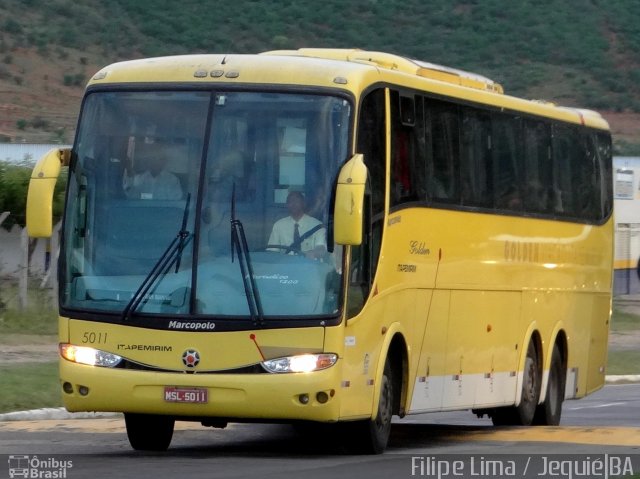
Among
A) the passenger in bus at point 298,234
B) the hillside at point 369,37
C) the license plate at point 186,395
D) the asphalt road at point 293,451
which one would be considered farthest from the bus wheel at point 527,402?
the hillside at point 369,37

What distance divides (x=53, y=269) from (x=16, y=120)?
112ft

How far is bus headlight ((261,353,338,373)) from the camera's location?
12695 mm

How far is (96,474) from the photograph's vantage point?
38.5 ft

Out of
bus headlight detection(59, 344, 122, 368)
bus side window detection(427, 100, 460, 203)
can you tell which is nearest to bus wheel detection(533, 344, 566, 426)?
bus side window detection(427, 100, 460, 203)

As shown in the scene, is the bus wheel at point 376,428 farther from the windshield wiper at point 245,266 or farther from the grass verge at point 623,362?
the grass verge at point 623,362

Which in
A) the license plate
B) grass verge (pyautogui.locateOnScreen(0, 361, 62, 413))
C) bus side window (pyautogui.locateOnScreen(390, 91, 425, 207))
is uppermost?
bus side window (pyautogui.locateOnScreen(390, 91, 425, 207))

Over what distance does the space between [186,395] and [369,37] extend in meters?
66.8

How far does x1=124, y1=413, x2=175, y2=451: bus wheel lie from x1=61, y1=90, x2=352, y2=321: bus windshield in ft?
5.43

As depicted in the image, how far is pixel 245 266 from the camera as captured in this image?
12.8 m

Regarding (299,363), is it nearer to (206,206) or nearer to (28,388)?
(206,206)

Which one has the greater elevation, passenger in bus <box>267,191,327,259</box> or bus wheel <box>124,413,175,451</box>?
passenger in bus <box>267,191,327,259</box>

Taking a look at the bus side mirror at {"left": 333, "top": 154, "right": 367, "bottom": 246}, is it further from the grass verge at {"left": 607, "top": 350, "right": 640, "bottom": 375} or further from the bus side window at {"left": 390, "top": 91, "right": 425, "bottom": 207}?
the grass verge at {"left": 607, "top": 350, "right": 640, "bottom": 375}

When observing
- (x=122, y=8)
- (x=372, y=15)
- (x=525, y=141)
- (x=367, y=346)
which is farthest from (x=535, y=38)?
(x=367, y=346)

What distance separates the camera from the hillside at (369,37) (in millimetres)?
71113
